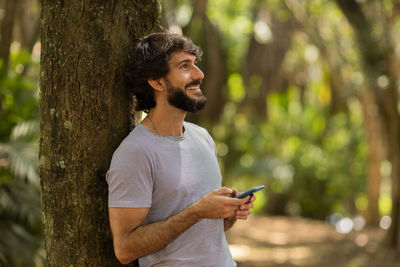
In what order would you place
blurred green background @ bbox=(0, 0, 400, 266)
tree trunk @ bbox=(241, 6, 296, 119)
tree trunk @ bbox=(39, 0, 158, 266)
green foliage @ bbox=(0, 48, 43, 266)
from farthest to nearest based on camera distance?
1. tree trunk @ bbox=(241, 6, 296, 119)
2. blurred green background @ bbox=(0, 0, 400, 266)
3. green foliage @ bbox=(0, 48, 43, 266)
4. tree trunk @ bbox=(39, 0, 158, 266)

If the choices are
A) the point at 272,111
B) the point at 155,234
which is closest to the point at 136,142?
the point at 155,234

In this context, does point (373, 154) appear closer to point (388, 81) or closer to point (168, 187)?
point (388, 81)

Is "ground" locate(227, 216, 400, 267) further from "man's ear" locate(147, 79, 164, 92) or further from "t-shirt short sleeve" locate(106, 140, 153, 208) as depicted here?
"t-shirt short sleeve" locate(106, 140, 153, 208)

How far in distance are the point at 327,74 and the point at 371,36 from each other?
6.72 metres

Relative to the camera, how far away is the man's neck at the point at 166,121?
7.95ft

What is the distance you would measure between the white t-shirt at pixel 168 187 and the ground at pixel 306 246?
6903mm

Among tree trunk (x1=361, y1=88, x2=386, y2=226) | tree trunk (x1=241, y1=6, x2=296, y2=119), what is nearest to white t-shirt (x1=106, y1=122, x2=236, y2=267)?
tree trunk (x1=361, y1=88, x2=386, y2=226)

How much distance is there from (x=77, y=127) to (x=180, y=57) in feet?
1.80

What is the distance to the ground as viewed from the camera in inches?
355

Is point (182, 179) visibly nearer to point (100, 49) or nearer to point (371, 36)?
point (100, 49)

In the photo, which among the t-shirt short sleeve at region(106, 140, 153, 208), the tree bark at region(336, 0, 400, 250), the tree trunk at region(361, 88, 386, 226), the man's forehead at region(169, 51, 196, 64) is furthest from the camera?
the tree trunk at region(361, 88, 386, 226)

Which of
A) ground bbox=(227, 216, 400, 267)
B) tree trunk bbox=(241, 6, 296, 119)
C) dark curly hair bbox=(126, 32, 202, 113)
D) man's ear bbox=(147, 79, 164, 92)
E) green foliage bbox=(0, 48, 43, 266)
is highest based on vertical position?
tree trunk bbox=(241, 6, 296, 119)

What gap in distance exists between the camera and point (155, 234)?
2.19m

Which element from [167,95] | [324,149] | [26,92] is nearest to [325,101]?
[324,149]
